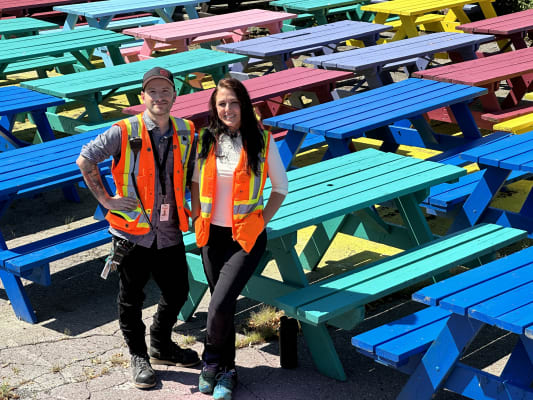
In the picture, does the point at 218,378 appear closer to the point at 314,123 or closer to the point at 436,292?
the point at 436,292

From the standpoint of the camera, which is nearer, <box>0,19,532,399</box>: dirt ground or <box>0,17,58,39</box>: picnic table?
<box>0,19,532,399</box>: dirt ground

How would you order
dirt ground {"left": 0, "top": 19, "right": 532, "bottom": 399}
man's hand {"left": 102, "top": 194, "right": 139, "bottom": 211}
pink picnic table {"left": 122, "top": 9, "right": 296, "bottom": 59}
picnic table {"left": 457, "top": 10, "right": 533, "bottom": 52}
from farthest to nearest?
pink picnic table {"left": 122, "top": 9, "right": 296, "bottom": 59}
picnic table {"left": 457, "top": 10, "right": 533, "bottom": 52}
dirt ground {"left": 0, "top": 19, "right": 532, "bottom": 399}
man's hand {"left": 102, "top": 194, "right": 139, "bottom": 211}

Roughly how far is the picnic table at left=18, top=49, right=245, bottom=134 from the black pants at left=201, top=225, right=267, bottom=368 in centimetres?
354

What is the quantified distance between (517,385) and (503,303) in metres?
0.36

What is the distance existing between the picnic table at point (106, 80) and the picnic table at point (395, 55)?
0.90 metres

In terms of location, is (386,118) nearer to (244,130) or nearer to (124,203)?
(244,130)

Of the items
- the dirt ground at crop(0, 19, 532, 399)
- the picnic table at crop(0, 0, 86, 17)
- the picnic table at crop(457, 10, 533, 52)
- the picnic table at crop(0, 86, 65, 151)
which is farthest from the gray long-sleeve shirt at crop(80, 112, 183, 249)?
the picnic table at crop(0, 0, 86, 17)

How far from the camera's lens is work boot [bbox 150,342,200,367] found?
4.59 metres

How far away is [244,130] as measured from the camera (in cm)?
409

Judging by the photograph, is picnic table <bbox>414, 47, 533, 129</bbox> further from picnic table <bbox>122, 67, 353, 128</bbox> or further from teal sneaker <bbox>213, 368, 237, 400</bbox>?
teal sneaker <bbox>213, 368, 237, 400</bbox>

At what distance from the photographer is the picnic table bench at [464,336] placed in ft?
11.8

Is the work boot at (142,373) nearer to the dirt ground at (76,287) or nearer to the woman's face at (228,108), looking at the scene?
the dirt ground at (76,287)

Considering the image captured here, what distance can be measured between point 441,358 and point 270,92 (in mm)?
3888

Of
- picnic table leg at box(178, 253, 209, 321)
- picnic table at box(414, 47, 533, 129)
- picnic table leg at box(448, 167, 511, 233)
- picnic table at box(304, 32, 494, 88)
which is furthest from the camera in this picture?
picnic table at box(304, 32, 494, 88)
